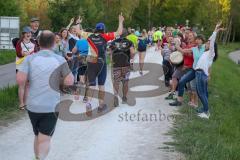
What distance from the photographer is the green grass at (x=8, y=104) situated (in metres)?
10.7

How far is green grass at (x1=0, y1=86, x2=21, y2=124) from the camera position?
10725mm

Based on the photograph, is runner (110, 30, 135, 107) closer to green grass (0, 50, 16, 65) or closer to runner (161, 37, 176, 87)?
runner (161, 37, 176, 87)

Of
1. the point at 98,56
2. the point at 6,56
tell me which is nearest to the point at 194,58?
the point at 98,56

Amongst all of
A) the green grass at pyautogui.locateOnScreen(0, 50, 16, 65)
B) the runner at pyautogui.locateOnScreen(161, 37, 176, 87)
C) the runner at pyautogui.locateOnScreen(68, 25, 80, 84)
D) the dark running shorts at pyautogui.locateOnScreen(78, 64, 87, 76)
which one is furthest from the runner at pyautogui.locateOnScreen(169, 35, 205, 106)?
the green grass at pyautogui.locateOnScreen(0, 50, 16, 65)

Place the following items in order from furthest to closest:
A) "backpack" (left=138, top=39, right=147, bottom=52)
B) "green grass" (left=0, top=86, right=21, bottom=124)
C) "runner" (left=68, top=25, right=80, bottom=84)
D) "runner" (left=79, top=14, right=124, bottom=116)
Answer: "backpack" (left=138, top=39, right=147, bottom=52), "runner" (left=68, top=25, right=80, bottom=84), "runner" (left=79, top=14, right=124, bottom=116), "green grass" (left=0, top=86, right=21, bottom=124)

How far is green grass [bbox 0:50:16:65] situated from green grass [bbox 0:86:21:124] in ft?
53.1

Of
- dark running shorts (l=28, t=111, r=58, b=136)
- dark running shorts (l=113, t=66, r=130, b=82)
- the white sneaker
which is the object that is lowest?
the white sneaker

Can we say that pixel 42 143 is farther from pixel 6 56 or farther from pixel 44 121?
pixel 6 56

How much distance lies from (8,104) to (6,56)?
63.4 ft

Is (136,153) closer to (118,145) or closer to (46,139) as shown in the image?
(118,145)

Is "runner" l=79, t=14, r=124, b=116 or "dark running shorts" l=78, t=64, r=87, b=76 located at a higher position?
"runner" l=79, t=14, r=124, b=116

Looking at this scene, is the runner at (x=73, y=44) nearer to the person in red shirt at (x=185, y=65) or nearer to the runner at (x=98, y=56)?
the runner at (x=98, y=56)

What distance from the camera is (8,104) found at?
11.7m

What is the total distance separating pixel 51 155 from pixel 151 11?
72796mm
